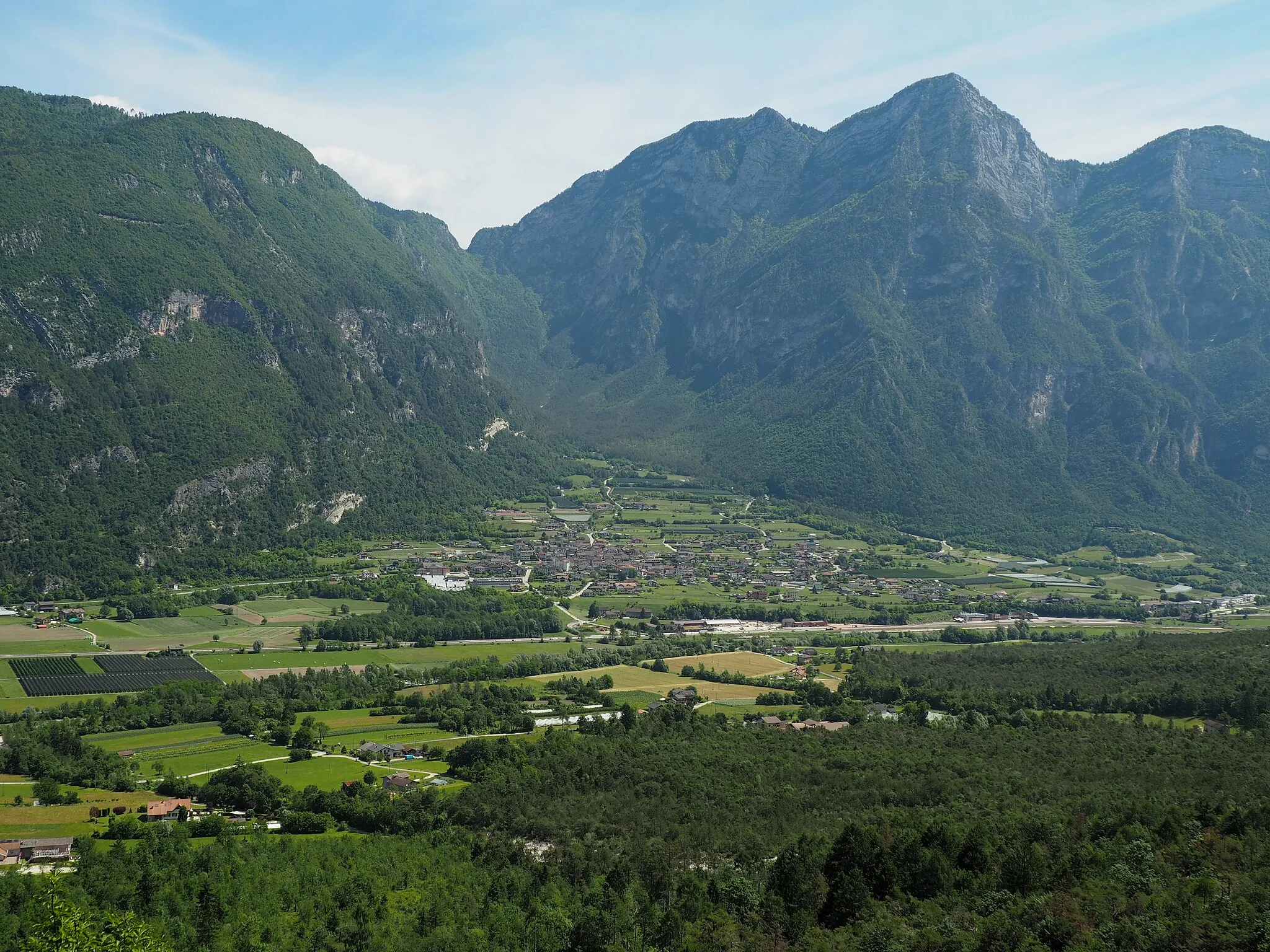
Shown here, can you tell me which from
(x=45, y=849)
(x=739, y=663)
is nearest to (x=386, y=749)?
(x=45, y=849)

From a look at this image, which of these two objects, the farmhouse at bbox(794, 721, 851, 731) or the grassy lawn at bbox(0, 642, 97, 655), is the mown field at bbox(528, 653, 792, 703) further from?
the grassy lawn at bbox(0, 642, 97, 655)

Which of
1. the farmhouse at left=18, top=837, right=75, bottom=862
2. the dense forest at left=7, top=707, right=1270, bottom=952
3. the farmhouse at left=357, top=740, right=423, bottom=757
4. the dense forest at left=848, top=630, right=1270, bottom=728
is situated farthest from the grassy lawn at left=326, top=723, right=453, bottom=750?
the dense forest at left=848, top=630, right=1270, bottom=728

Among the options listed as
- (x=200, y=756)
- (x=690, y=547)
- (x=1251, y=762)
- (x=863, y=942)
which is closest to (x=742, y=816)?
(x=863, y=942)

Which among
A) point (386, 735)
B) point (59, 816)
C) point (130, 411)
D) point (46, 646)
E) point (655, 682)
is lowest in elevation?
point (655, 682)

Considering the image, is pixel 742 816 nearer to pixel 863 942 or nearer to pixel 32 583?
pixel 863 942

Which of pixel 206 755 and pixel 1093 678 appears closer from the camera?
pixel 206 755

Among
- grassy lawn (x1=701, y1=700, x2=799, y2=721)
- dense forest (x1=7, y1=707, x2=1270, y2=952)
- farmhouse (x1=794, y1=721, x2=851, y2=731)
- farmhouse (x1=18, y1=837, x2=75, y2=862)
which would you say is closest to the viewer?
dense forest (x1=7, y1=707, x2=1270, y2=952)

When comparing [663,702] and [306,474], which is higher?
[306,474]

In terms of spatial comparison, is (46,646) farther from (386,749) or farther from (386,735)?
(386,749)

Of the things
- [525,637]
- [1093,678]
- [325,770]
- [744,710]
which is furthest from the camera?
[525,637]
